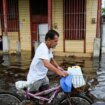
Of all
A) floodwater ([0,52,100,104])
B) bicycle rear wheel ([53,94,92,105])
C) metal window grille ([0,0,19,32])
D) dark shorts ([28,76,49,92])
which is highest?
metal window grille ([0,0,19,32])

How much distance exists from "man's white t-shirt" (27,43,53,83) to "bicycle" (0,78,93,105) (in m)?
0.31

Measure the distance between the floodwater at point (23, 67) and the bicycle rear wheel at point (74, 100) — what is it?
3.13 meters

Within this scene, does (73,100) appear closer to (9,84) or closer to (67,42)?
(9,84)

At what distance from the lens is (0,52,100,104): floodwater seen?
10.9 meters

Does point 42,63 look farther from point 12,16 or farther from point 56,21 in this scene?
point 12,16

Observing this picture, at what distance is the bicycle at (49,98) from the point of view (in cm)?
643

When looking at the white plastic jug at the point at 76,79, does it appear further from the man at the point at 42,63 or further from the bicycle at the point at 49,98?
the bicycle at the point at 49,98

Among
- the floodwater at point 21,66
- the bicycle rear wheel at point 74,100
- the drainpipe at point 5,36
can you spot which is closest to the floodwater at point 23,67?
the floodwater at point 21,66

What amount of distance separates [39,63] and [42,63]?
2.2 inches

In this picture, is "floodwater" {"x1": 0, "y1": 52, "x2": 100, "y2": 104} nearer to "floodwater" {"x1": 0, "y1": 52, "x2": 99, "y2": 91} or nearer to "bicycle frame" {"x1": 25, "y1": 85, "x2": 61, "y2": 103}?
"floodwater" {"x1": 0, "y1": 52, "x2": 99, "y2": 91}

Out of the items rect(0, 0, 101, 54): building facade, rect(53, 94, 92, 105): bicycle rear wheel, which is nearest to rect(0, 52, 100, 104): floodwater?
rect(0, 0, 101, 54): building facade

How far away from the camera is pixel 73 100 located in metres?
6.50

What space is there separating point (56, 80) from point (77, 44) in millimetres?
7104

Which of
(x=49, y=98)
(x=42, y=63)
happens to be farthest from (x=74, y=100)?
(x=42, y=63)
